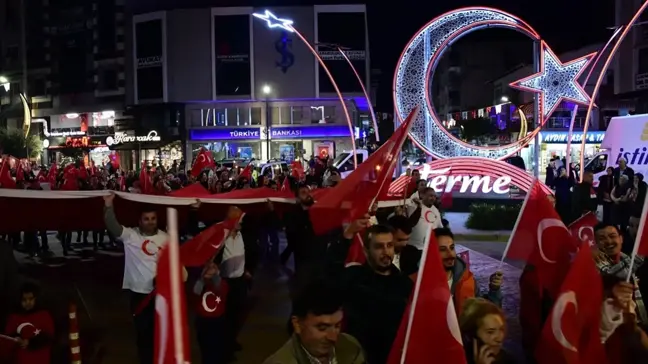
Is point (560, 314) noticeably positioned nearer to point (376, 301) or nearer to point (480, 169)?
point (376, 301)

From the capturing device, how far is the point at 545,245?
5.74m

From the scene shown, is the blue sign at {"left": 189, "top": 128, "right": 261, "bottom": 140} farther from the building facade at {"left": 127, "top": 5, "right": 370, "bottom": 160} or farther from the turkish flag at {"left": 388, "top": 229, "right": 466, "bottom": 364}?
the turkish flag at {"left": 388, "top": 229, "right": 466, "bottom": 364}

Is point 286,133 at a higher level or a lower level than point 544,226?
higher

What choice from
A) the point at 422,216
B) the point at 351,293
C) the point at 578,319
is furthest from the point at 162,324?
the point at 422,216

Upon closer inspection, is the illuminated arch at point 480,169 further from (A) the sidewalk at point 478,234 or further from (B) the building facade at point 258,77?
(B) the building facade at point 258,77

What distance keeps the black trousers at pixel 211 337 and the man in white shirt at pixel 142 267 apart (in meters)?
0.48

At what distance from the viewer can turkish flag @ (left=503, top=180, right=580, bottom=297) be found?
5703 mm

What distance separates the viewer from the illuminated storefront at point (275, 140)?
52156 millimetres

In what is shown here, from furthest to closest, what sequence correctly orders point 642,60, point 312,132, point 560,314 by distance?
point 312,132, point 642,60, point 560,314

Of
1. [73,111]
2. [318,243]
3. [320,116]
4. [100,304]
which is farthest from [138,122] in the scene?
[318,243]

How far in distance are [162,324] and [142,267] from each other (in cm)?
300

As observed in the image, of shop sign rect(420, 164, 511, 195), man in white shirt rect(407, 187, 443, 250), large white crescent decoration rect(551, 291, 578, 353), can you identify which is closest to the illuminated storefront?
shop sign rect(420, 164, 511, 195)

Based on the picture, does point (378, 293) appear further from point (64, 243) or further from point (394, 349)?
point (64, 243)

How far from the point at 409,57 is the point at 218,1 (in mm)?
37907
